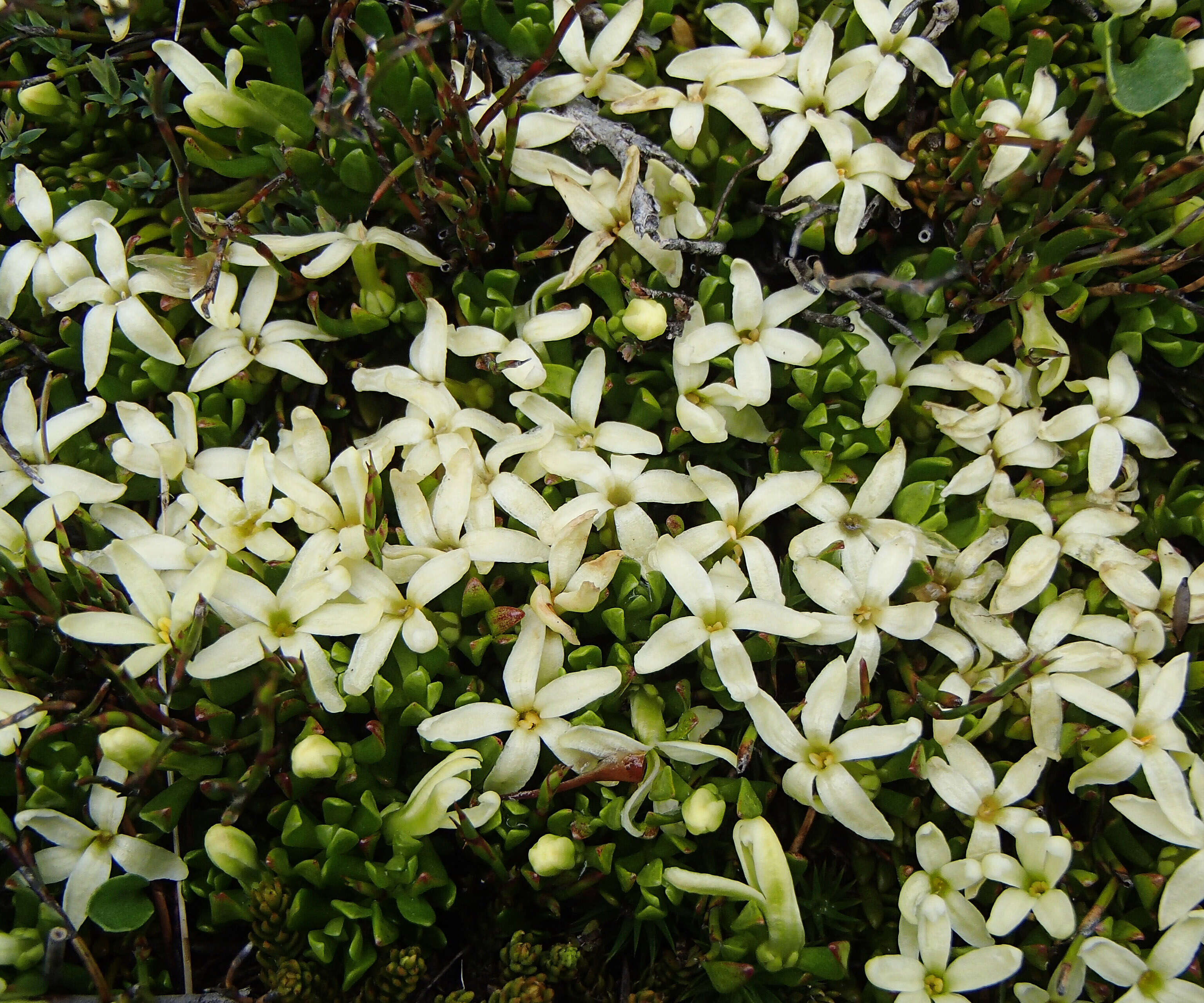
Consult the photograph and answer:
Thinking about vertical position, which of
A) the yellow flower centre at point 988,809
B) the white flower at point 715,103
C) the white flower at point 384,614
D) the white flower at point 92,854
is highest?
the white flower at point 715,103

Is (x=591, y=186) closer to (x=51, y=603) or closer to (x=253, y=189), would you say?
(x=253, y=189)

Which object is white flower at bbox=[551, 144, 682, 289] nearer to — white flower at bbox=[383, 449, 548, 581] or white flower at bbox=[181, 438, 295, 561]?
white flower at bbox=[383, 449, 548, 581]

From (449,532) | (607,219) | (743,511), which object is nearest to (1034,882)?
(743,511)

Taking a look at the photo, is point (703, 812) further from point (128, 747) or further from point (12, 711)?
point (12, 711)

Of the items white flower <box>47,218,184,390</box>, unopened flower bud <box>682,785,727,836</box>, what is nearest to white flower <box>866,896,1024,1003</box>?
unopened flower bud <box>682,785,727,836</box>

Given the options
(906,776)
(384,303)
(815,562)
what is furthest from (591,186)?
(906,776)

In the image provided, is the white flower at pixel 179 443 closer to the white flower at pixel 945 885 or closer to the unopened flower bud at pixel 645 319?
the unopened flower bud at pixel 645 319

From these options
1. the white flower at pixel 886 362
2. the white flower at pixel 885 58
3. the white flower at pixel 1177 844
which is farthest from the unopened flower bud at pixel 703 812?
the white flower at pixel 885 58
